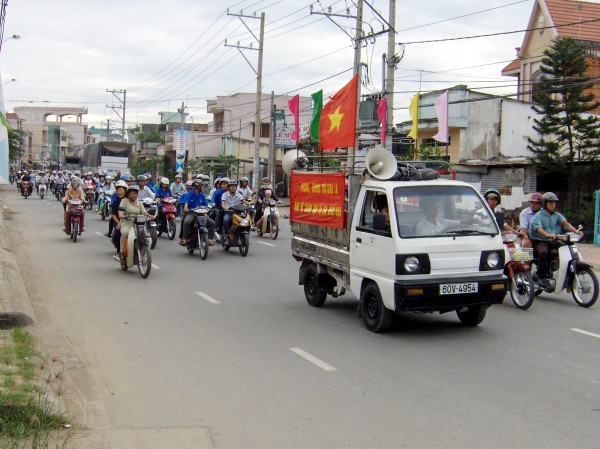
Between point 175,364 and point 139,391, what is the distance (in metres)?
1.03

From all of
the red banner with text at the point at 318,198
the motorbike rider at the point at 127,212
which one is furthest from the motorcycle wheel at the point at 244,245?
the red banner with text at the point at 318,198

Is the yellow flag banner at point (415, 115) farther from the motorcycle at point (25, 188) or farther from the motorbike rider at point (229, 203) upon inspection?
the motorcycle at point (25, 188)

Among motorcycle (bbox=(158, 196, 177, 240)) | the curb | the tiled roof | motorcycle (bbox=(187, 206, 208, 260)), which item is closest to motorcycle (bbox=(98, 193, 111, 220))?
motorcycle (bbox=(158, 196, 177, 240))

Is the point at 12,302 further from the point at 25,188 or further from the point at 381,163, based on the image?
the point at 25,188

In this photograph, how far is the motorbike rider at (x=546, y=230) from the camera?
11.9m

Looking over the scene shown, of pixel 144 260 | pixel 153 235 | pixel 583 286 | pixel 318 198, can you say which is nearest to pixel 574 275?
pixel 583 286

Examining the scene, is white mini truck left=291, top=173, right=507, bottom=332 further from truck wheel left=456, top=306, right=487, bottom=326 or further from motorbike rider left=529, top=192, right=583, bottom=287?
motorbike rider left=529, top=192, right=583, bottom=287

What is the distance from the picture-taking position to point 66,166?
72875mm

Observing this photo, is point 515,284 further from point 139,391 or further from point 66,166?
point 66,166

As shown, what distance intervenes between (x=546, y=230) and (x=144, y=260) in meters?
7.46

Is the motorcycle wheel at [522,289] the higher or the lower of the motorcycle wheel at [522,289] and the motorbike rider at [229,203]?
the lower

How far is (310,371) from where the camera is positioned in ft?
24.7

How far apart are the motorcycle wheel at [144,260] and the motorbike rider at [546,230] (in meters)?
7.06

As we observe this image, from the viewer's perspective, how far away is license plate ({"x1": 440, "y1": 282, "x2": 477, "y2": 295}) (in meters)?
8.62
